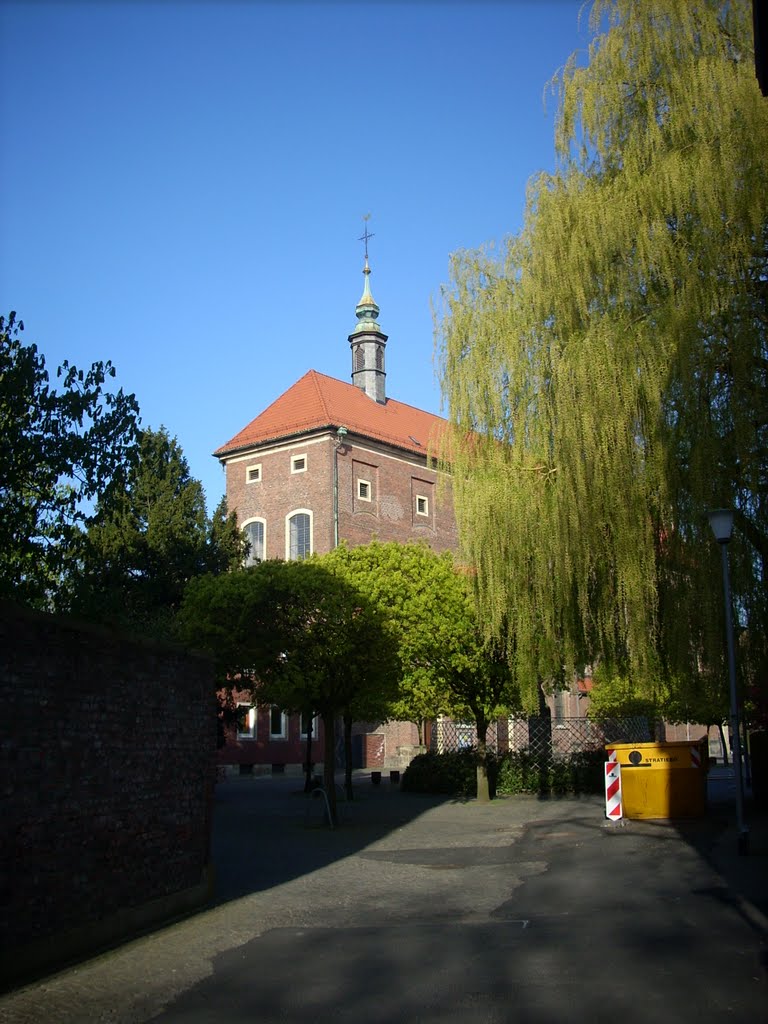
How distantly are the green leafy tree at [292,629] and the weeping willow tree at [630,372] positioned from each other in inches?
108

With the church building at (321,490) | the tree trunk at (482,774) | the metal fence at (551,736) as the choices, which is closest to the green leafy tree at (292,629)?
the tree trunk at (482,774)

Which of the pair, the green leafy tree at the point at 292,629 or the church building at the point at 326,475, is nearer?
the green leafy tree at the point at 292,629

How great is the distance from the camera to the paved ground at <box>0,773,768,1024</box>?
6.71 m

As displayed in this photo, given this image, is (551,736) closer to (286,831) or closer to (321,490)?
(286,831)

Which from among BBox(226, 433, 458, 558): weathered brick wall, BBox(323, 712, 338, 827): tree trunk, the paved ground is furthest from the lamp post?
BBox(226, 433, 458, 558): weathered brick wall

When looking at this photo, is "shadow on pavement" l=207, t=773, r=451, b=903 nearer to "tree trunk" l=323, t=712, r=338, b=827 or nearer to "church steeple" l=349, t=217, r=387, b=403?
"tree trunk" l=323, t=712, r=338, b=827

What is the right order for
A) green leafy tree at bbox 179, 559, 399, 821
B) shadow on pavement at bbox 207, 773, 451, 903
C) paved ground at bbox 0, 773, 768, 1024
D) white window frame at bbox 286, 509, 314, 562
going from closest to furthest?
paved ground at bbox 0, 773, 768, 1024 < shadow on pavement at bbox 207, 773, 451, 903 < green leafy tree at bbox 179, 559, 399, 821 < white window frame at bbox 286, 509, 314, 562

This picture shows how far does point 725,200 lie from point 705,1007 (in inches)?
473

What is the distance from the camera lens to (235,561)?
3644cm

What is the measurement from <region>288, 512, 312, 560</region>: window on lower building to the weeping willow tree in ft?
100

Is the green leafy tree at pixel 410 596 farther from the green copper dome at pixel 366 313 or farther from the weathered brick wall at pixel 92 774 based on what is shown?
the green copper dome at pixel 366 313

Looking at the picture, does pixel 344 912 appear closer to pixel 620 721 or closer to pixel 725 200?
pixel 725 200

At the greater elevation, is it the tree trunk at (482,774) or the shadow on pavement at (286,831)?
the tree trunk at (482,774)

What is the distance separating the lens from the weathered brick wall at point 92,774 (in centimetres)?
762
